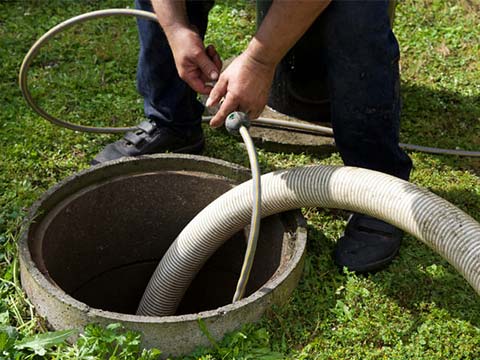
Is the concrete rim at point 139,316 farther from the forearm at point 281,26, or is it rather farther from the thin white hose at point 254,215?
the forearm at point 281,26

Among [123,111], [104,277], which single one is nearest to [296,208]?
[104,277]

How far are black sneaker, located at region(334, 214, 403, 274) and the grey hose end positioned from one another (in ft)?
2.21

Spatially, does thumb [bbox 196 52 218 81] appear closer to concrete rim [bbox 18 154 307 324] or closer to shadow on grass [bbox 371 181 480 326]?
concrete rim [bbox 18 154 307 324]

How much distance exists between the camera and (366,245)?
249 centimetres

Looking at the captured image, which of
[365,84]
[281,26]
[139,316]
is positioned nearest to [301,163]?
[365,84]

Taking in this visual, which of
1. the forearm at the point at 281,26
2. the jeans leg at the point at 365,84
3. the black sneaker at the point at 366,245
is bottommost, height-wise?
the black sneaker at the point at 366,245

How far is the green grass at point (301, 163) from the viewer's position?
217 centimetres

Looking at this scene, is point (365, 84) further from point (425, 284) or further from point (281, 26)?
point (425, 284)

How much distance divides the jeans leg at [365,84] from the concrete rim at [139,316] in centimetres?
35

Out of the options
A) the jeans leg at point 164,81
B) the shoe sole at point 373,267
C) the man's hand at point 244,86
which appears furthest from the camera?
the jeans leg at point 164,81

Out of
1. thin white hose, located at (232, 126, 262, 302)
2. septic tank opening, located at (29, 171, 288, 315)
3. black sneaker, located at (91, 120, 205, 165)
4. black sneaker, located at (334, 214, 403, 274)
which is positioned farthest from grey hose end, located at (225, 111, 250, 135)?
black sneaker, located at (91, 120, 205, 165)

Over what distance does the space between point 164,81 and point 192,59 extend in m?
0.59

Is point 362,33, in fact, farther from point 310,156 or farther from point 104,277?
point 104,277

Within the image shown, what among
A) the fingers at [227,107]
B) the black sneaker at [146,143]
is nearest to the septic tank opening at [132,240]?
the black sneaker at [146,143]
